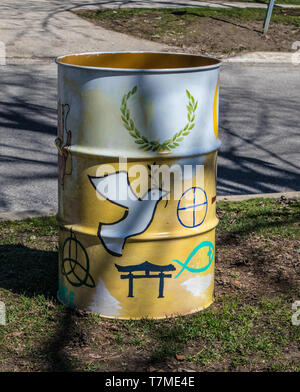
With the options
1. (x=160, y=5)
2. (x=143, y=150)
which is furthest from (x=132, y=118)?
(x=160, y=5)

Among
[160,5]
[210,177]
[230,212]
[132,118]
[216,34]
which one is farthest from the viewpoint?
[160,5]

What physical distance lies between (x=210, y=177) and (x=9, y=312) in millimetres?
1592

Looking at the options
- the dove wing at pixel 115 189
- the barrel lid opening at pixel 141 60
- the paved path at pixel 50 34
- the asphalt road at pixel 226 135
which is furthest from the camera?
the paved path at pixel 50 34

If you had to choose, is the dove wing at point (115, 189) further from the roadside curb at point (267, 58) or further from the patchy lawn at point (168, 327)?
the roadside curb at point (267, 58)

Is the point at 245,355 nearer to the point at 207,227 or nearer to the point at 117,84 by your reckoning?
the point at 207,227

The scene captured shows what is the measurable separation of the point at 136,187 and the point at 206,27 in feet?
43.4

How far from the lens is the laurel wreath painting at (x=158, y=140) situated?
11.9 feet

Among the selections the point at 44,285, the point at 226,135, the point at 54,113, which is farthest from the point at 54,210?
the point at 54,113

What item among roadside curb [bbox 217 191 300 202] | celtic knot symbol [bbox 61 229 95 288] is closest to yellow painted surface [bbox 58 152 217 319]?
celtic knot symbol [bbox 61 229 95 288]

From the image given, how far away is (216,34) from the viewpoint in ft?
52.1

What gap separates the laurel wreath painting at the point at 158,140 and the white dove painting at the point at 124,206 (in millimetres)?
219

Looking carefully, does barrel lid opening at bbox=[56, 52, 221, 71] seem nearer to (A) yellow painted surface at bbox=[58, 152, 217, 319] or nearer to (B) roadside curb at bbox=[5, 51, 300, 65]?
(A) yellow painted surface at bbox=[58, 152, 217, 319]

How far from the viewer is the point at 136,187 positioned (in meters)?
3.74

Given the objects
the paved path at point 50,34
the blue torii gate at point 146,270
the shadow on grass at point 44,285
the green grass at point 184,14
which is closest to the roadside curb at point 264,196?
the shadow on grass at point 44,285
